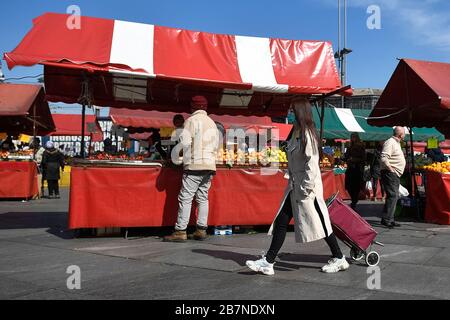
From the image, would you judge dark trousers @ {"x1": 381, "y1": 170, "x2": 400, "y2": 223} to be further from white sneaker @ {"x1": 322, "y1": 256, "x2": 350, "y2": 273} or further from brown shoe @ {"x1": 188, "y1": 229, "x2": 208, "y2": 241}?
white sneaker @ {"x1": 322, "y1": 256, "x2": 350, "y2": 273}

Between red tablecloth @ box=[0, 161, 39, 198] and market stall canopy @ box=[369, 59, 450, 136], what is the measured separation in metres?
10.2

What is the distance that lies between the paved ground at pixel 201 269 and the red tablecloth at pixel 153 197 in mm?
315

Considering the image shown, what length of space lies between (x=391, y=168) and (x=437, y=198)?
1.52 metres

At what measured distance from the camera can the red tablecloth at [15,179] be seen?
45.1 ft

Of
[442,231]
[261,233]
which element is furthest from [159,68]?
[442,231]

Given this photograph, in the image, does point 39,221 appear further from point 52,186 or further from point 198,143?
point 52,186

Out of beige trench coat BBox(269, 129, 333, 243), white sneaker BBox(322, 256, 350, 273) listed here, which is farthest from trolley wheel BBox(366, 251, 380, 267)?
beige trench coat BBox(269, 129, 333, 243)

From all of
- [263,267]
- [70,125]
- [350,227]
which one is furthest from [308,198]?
[70,125]

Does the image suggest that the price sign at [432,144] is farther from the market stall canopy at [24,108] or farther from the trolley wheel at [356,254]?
the market stall canopy at [24,108]

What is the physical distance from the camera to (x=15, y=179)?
1391cm

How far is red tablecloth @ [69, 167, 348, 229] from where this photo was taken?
6.95 metres

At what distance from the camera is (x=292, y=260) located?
5738mm
